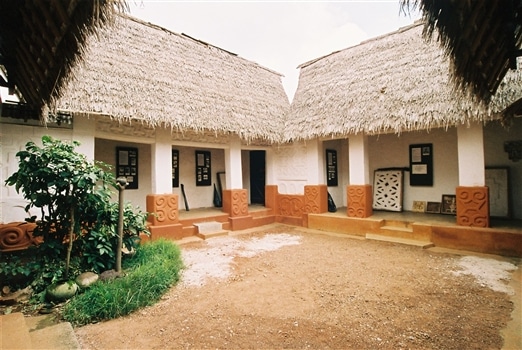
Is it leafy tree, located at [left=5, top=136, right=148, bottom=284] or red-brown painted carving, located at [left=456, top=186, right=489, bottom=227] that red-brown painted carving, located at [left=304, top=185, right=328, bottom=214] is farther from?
leafy tree, located at [left=5, top=136, right=148, bottom=284]

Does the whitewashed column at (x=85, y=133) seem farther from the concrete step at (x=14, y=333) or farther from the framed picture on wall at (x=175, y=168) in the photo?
the concrete step at (x=14, y=333)

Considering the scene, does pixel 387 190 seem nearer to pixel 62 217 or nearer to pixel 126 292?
pixel 126 292

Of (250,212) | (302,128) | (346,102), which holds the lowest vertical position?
(250,212)

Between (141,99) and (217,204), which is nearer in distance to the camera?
(141,99)

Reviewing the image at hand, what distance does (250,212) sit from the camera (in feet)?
26.5

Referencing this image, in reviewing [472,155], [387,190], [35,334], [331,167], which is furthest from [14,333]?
[387,190]

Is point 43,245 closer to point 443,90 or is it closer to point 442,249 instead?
point 442,249

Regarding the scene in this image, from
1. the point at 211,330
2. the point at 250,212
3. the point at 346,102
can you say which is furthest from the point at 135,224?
the point at 346,102

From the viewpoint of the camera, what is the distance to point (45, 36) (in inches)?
92.7

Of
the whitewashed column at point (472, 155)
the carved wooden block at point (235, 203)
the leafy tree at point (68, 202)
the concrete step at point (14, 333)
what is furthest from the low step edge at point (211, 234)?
the whitewashed column at point (472, 155)

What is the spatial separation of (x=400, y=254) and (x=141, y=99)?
20.1 ft

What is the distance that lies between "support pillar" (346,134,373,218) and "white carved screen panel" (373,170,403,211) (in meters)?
1.24

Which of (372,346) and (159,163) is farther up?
(159,163)

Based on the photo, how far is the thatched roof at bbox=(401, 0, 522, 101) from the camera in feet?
7.09
